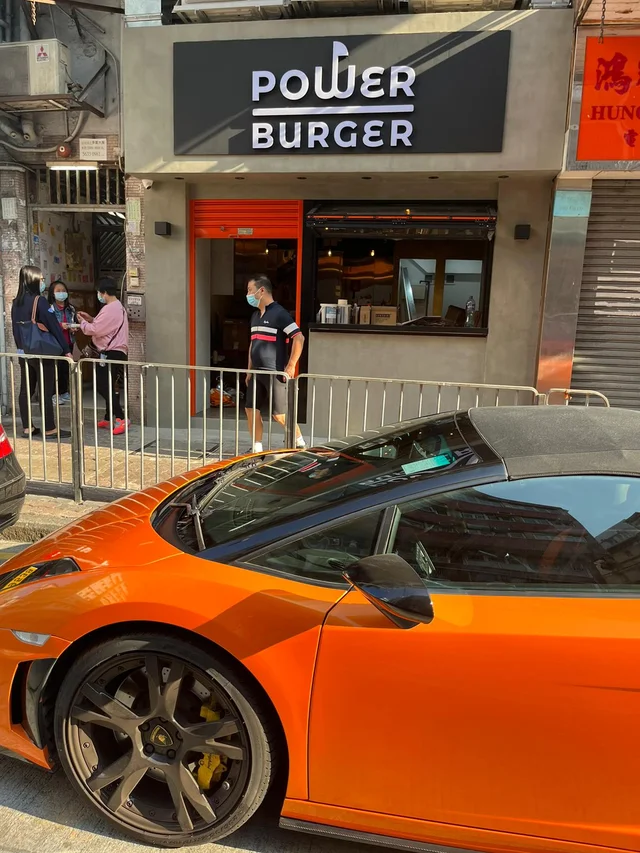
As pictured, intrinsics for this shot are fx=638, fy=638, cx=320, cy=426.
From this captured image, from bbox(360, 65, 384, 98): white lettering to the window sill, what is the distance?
2542mm

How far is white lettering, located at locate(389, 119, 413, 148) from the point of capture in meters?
6.77

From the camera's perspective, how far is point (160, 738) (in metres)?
2.24

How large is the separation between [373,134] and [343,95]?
1.72 ft

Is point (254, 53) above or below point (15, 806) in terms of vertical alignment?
above

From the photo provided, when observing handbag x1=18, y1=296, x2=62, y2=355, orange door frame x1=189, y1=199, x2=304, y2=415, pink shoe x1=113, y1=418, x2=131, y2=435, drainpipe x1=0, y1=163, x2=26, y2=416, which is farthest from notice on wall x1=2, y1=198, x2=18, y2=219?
pink shoe x1=113, y1=418, x2=131, y2=435

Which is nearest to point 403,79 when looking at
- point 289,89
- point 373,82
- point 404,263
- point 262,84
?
point 373,82

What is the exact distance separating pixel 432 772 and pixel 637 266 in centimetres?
665

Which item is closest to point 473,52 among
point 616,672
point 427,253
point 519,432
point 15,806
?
point 427,253

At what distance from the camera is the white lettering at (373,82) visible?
677cm

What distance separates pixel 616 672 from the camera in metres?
1.83

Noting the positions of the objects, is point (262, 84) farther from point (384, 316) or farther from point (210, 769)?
point (210, 769)

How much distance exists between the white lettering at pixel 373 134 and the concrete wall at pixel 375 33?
13 centimetres

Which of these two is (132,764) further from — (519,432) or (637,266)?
(637,266)

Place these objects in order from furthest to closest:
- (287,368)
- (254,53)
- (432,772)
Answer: (254,53)
(287,368)
(432,772)
